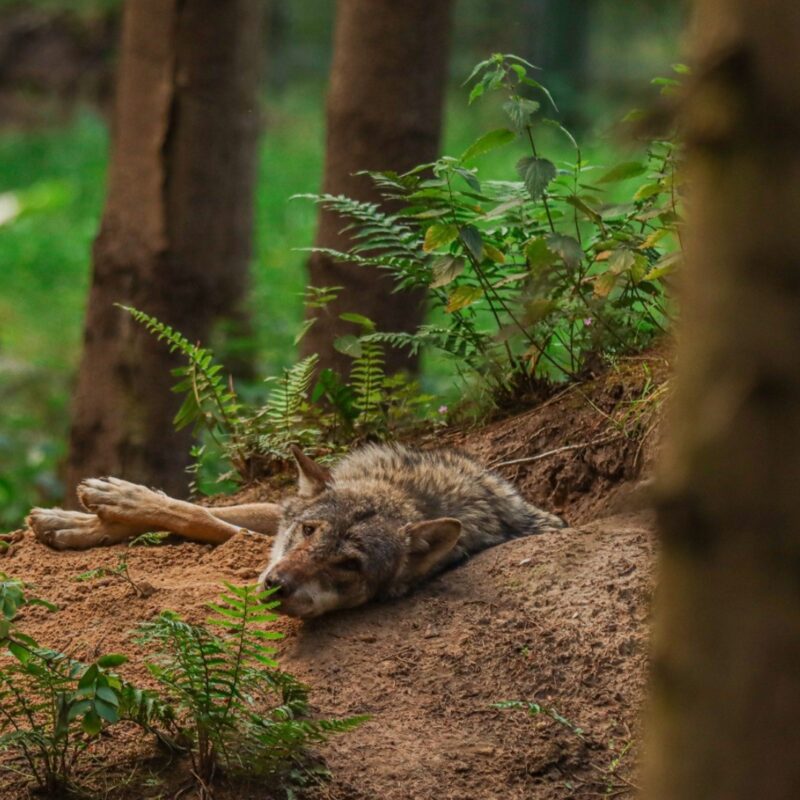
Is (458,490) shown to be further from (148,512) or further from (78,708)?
(78,708)

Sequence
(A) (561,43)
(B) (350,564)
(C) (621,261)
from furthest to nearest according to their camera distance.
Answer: (A) (561,43) → (C) (621,261) → (B) (350,564)

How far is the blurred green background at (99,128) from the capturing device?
49.3 ft

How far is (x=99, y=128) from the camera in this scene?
26.8 meters

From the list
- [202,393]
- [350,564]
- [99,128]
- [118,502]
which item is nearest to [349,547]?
[350,564]

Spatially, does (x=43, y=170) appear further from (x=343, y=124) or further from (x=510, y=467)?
(x=510, y=467)

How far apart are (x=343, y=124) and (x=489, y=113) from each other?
1935 centimetres

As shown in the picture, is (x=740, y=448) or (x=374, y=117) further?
(x=374, y=117)

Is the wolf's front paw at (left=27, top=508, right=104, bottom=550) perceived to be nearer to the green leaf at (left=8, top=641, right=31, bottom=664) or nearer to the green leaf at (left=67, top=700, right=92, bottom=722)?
the green leaf at (left=8, top=641, right=31, bottom=664)

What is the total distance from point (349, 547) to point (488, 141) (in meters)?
1.83

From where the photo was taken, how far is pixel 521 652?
171 inches

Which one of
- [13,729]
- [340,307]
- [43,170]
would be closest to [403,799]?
[13,729]

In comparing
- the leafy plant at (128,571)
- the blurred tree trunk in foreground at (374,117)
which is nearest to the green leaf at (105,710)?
the leafy plant at (128,571)

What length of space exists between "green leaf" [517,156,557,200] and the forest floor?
3.36 feet

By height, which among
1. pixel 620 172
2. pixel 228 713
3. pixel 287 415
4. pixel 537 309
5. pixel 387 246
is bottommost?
pixel 228 713
